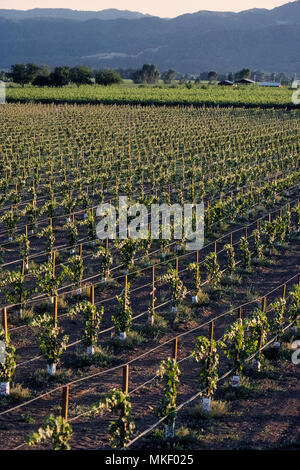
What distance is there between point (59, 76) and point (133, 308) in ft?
278

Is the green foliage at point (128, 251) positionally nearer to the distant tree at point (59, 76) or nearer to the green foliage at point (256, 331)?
the green foliage at point (256, 331)

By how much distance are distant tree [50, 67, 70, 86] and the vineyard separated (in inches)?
2490

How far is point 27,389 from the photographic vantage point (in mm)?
9969

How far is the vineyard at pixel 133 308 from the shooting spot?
920 cm

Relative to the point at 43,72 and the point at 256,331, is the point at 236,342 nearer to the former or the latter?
the point at 256,331

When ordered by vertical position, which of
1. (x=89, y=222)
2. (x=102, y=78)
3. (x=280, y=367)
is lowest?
(x=280, y=367)

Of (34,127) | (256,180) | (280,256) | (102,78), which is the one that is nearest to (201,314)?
(280,256)

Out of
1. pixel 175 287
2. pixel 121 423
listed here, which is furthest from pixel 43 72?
pixel 121 423

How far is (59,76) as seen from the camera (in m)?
93.4

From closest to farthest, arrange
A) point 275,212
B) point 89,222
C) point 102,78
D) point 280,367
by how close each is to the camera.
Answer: point 280,367 → point 89,222 → point 275,212 → point 102,78

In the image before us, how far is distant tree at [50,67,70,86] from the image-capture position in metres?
93.2

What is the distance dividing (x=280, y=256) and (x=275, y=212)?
5.53 m

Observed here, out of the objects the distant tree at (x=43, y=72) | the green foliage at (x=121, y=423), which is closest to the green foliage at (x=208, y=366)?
the green foliage at (x=121, y=423)

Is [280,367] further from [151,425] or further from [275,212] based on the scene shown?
[275,212]
